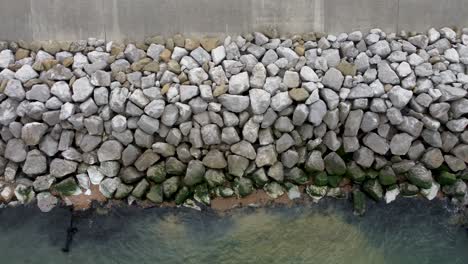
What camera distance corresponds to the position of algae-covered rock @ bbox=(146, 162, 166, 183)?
509 cm

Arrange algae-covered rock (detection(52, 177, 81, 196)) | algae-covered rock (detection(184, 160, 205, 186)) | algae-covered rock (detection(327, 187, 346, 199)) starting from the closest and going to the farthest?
algae-covered rock (detection(184, 160, 205, 186)) < algae-covered rock (detection(52, 177, 81, 196)) < algae-covered rock (detection(327, 187, 346, 199))

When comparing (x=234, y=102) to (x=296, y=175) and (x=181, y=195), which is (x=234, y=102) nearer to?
(x=296, y=175)

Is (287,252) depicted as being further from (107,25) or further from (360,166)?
(107,25)

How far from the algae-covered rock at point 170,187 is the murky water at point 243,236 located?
0.79 ft

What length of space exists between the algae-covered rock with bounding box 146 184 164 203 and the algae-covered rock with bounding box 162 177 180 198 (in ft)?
0.21

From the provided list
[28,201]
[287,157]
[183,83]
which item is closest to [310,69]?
[287,157]

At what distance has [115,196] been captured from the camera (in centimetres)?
517

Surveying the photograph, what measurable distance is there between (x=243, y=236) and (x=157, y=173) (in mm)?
1323

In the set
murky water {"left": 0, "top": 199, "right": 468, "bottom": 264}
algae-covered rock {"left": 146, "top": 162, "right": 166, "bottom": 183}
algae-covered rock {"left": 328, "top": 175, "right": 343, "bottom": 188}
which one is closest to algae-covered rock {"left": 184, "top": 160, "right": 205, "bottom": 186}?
algae-covered rock {"left": 146, "top": 162, "right": 166, "bottom": 183}

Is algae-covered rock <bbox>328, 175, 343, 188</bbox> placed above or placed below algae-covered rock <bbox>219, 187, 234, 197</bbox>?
above

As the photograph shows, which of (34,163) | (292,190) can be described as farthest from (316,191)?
(34,163)

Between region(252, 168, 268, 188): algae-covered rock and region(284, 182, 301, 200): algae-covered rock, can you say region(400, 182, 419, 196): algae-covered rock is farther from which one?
region(252, 168, 268, 188): algae-covered rock

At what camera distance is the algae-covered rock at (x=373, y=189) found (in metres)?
5.21

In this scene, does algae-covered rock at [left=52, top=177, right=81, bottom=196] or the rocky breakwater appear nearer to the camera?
the rocky breakwater
